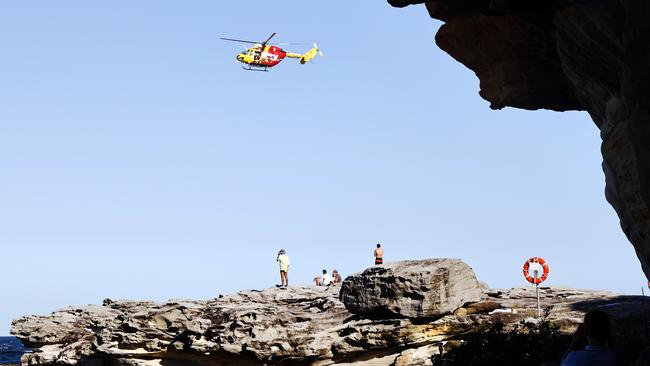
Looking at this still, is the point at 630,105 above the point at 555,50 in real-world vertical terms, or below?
below

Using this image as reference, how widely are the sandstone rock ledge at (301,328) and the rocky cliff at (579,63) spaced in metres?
6.65

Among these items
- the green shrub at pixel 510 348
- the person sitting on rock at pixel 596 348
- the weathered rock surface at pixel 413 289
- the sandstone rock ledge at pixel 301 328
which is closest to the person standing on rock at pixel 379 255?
the sandstone rock ledge at pixel 301 328

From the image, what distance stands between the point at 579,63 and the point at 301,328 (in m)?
13.8

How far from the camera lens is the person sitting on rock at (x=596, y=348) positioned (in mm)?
8609

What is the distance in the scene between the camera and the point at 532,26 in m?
15.8

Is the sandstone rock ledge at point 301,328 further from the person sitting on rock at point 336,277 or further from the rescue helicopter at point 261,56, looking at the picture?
the rescue helicopter at point 261,56

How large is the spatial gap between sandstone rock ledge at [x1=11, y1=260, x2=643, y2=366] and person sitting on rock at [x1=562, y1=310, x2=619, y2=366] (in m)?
12.1

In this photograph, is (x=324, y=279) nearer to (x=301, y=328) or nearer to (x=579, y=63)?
(x=301, y=328)

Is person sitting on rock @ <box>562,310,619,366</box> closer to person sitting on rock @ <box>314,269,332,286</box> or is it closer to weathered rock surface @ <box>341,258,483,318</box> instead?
weathered rock surface @ <box>341,258,483,318</box>

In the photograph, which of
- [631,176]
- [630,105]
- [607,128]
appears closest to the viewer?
[630,105]

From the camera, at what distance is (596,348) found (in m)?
8.70

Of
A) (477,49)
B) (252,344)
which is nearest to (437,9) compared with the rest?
(477,49)

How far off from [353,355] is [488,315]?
4.16m

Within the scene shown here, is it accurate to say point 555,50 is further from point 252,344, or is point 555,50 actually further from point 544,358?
point 252,344
